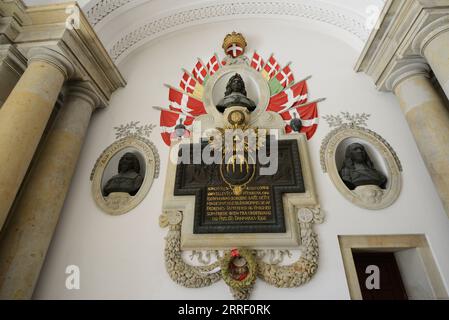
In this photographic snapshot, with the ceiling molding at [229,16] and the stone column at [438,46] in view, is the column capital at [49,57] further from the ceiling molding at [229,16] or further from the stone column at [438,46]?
the stone column at [438,46]

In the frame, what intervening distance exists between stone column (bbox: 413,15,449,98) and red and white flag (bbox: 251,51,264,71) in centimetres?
221

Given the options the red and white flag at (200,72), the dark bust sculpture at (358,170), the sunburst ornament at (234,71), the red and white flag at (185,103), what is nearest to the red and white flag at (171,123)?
the sunburst ornament at (234,71)

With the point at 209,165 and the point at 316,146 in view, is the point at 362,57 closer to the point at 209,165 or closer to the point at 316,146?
the point at 316,146

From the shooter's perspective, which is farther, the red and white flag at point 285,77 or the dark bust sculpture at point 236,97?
the red and white flag at point 285,77

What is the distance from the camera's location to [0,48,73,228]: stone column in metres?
2.24

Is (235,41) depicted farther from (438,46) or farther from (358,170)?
(358,170)

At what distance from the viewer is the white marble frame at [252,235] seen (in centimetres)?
261

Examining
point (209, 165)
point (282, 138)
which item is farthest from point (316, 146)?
point (209, 165)

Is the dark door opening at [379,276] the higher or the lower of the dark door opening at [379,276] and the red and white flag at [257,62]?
the lower

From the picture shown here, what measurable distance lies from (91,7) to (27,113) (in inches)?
86.1

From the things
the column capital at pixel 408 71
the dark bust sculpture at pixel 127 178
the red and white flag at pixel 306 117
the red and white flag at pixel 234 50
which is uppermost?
the red and white flag at pixel 234 50

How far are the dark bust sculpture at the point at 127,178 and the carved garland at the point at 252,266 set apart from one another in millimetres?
929
